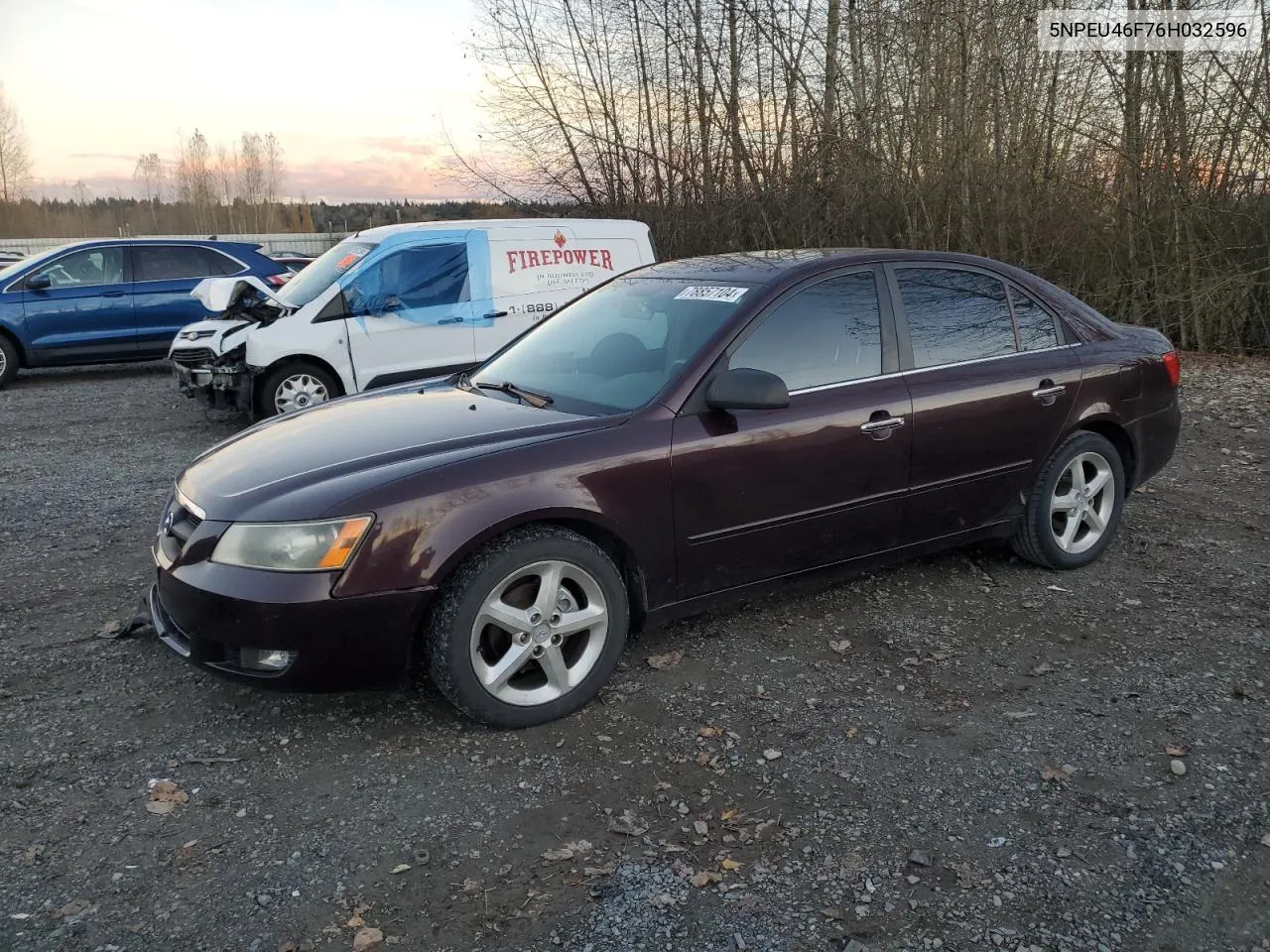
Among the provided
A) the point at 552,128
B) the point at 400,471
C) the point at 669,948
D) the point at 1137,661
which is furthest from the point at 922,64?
the point at 669,948

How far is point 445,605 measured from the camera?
321 centimetres

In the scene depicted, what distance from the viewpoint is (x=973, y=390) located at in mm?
4375

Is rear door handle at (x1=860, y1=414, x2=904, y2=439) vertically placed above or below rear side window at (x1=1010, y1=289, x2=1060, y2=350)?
below

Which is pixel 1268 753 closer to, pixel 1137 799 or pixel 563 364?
pixel 1137 799

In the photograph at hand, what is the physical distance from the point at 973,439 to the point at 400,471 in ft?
8.43

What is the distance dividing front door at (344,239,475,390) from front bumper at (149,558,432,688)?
5419 mm

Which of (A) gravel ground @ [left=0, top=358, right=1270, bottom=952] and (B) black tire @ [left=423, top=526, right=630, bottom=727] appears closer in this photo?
(A) gravel ground @ [left=0, top=358, right=1270, bottom=952]

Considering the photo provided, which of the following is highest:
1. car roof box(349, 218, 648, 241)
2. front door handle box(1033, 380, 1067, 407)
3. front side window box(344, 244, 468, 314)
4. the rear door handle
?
car roof box(349, 218, 648, 241)

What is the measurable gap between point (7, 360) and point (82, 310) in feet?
3.29

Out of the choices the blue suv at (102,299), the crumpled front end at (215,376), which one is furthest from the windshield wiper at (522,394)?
the blue suv at (102,299)

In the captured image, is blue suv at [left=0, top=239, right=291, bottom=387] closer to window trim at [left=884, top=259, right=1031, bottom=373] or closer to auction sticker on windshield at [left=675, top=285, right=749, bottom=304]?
auction sticker on windshield at [left=675, top=285, right=749, bottom=304]

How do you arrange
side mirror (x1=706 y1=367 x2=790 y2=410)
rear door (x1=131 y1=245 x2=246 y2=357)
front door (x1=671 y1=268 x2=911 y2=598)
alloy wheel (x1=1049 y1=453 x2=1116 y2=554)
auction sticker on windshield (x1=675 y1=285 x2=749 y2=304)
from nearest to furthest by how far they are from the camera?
side mirror (x1=706 y1=367 x2=790 y2=410) → front door (x1=671 y1=268 x2=911 y2=598) → auction sticker on windshield (x1=675 y1=285 x2=749 y2=304) → alloy wheel (x1=1049 y1=453 x2=1116 y2=554) → rear door (x1=131 y1=245 x2=246 y2=357)

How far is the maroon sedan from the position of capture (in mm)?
3148

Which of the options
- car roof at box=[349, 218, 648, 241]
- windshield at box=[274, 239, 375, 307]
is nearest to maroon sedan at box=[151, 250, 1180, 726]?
car roof at box=[349, 218, 648, 241]
